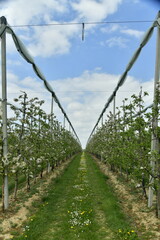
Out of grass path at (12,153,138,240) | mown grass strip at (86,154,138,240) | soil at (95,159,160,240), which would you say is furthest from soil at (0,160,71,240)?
soil at (95,159,160,240)

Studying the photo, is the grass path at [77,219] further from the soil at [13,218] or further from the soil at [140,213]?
the soil at [140,213]

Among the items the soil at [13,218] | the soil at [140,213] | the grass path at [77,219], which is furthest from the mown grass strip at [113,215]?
the soil at [13,218]

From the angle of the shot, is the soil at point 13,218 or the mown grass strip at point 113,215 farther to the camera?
the soil at point 13,218

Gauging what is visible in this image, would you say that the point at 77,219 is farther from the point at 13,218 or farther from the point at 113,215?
the point at 13,218

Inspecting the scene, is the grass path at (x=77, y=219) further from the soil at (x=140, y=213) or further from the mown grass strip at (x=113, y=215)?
the soil at (x=140, y=213)

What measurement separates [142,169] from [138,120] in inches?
65.6

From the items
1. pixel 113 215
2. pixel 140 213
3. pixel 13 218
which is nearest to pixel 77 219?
pixel 113 215

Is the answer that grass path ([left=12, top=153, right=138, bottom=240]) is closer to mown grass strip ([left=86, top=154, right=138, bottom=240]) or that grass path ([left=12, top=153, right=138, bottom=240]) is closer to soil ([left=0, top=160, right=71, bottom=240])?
mown grass strip ([left=86, top=154, right=138, bottom=240])

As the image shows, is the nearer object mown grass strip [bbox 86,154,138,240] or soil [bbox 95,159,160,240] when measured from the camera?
mown grass strip [bbox 86,154,138,240]

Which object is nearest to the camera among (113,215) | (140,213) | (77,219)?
(77,219)

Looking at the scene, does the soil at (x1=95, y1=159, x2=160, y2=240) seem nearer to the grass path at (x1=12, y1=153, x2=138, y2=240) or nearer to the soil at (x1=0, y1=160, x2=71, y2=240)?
the grass path at (x1=12, y1=153, x2=138, y2=240)

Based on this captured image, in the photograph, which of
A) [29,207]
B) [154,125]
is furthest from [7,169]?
[154,125]

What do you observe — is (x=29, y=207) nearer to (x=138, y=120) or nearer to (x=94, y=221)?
(x=94, y=221)

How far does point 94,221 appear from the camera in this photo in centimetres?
679
